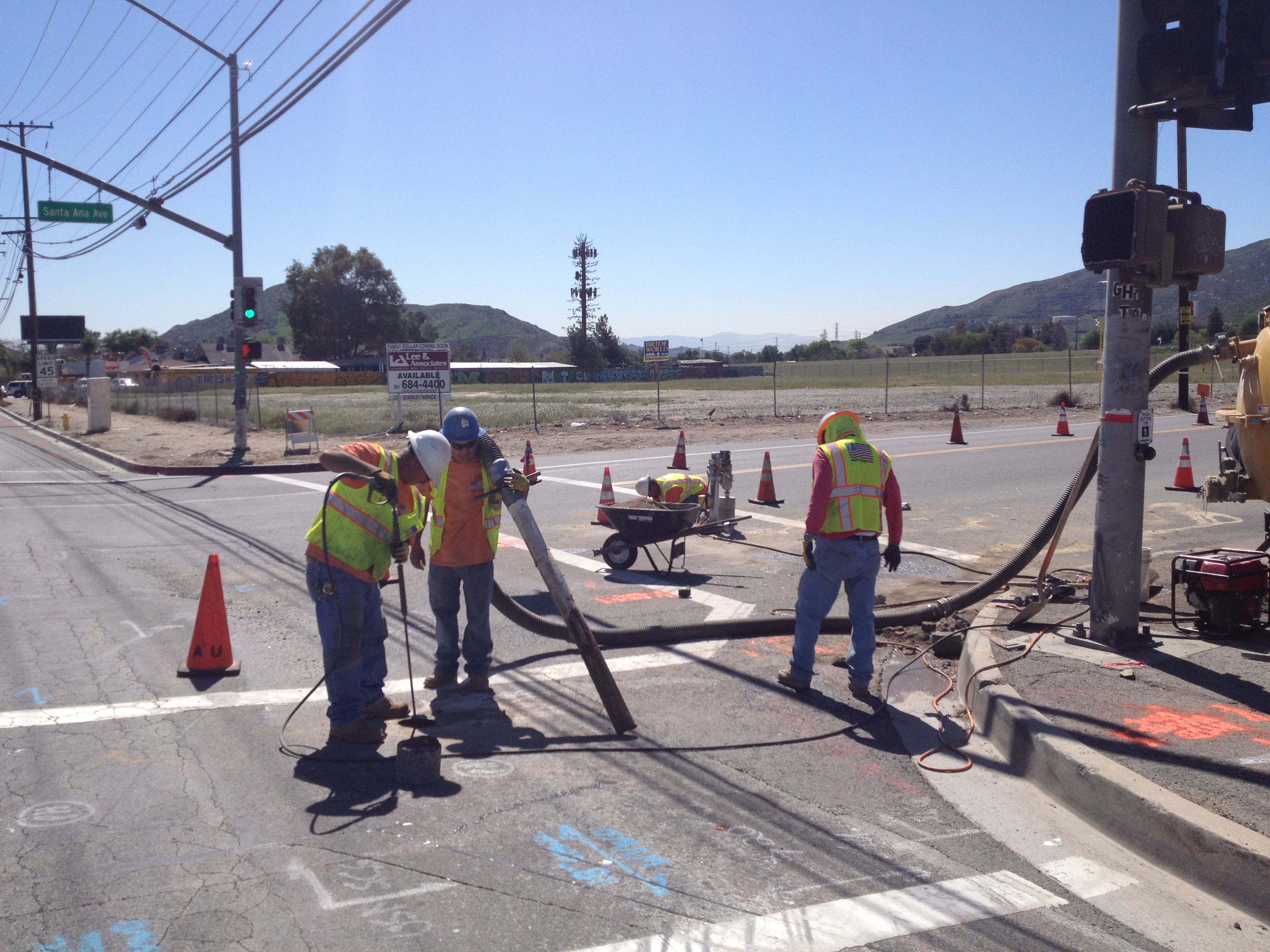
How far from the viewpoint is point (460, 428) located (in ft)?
20.1

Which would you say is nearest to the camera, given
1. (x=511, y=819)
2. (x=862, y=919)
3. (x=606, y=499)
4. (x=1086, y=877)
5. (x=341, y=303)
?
(x=862, y=919)

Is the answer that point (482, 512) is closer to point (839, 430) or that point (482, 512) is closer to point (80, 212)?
point (839, 430)

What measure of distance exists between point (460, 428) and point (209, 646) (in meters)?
2.37

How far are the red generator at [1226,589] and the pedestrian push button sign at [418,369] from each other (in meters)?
20.2

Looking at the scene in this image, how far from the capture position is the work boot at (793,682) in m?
6.36

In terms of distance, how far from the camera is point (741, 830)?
448cm

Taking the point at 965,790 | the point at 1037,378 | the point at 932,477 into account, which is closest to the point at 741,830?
the point at 965,790

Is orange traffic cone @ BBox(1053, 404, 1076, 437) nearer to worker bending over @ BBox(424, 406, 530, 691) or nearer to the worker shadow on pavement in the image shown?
worker bending over @ BBox(424, 406, 530, 691)

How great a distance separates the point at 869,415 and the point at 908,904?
30.5 m

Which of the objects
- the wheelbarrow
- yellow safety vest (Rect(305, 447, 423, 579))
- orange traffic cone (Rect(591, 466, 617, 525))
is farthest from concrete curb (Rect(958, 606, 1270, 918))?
orange traffic cone (Rect(591, 466, 617, 525))

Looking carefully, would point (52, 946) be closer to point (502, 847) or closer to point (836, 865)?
point (502, 847)

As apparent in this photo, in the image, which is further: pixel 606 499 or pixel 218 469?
pixel 218 469

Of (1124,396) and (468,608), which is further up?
(1124,396)

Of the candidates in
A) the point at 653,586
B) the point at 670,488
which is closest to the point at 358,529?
the point at 653,586
